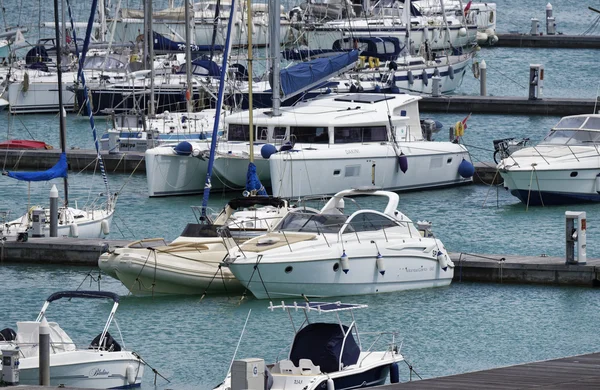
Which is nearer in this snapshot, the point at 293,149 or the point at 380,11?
the point at 293,149

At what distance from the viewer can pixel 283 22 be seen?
7869 cm

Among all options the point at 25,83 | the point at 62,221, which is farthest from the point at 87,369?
the point at 25,83

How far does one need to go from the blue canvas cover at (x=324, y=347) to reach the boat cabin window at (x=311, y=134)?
18.9 m

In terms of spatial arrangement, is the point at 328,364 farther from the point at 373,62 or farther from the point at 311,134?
the point at 373,62

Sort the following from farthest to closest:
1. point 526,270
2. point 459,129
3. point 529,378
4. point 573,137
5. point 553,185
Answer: point 459,129
point 573,137
point 553,185
point 526,270
point 529,378

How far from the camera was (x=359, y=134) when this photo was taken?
42500mm

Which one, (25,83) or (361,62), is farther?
(25,83)

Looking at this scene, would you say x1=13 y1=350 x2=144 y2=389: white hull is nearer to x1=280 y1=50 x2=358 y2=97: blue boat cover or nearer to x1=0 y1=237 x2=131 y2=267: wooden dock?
x1=0 y1=237 x2=131 y2=267: wooden dock

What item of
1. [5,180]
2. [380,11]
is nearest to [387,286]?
[5,180]

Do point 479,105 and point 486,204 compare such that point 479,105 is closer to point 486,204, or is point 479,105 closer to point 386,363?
point 486,204

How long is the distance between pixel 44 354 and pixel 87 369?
5.36ft

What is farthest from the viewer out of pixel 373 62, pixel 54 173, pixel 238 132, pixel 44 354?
pixel 373 62

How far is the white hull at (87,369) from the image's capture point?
23797 millimetres

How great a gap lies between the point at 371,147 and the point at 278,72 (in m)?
2.99
